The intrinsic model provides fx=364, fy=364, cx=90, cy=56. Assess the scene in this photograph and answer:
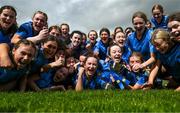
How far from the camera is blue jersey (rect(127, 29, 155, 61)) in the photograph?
429 inches

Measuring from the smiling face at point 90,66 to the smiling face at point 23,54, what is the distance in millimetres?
2150

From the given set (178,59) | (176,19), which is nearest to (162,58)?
(178,59)

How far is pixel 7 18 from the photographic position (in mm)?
8984

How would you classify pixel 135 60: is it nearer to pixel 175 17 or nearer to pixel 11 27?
pixel 175 17

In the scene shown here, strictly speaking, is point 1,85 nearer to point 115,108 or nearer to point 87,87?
point 87,87

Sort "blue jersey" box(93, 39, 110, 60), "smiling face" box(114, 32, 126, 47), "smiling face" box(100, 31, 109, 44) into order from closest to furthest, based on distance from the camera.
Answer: "smiling face" box(114, 32, 126, 47), "blue jersey" box(93, 39, 110, 60), "smiling face" box(100, 31, 109, 44)

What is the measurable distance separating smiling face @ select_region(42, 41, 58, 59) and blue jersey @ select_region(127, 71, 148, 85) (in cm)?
239

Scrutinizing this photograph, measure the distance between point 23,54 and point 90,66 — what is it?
239 centimetres

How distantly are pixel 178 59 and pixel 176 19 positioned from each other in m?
1.07

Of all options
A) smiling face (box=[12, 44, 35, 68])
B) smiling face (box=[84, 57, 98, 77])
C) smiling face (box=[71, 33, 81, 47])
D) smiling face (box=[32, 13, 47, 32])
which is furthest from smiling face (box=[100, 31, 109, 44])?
smiling face (box=[12, 44, 35, 68])

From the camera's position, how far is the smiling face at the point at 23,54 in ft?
25.5

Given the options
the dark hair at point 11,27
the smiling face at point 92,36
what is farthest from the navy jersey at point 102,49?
the dark hair at point 11,27

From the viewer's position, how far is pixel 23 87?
8625 mm

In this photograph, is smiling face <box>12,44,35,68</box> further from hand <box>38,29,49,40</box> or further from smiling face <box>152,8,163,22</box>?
smiling face <box>152,8,163,22</box>
